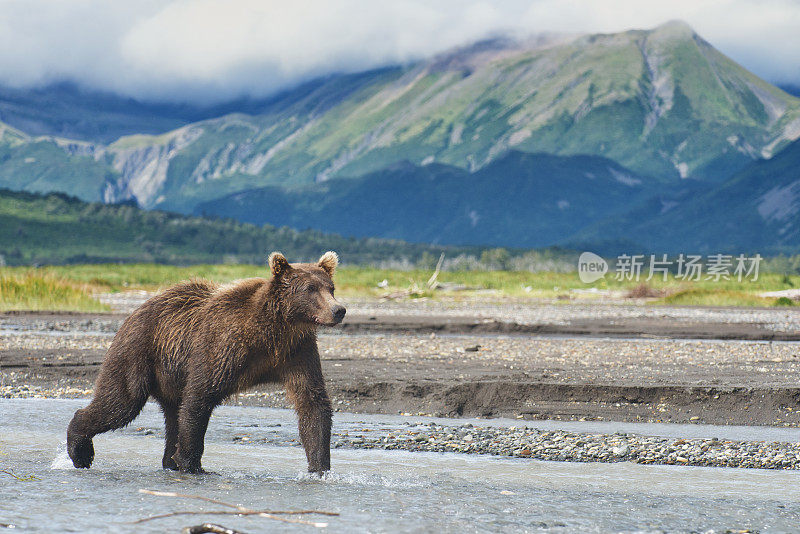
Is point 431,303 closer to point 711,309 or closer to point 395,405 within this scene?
point 711,309

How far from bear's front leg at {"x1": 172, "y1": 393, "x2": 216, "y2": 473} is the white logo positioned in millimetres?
65359

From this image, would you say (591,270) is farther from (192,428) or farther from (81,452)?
(192,428)

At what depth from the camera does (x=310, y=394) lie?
10.2 m

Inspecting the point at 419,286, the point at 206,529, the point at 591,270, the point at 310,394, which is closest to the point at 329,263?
the point at 310,394

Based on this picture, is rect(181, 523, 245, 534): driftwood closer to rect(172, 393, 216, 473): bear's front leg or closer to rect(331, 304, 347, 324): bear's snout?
rect(172, 393, 216, 473): bear's front leg

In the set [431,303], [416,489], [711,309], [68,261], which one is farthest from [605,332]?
[68,261]

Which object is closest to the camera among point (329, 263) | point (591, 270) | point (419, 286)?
point (329, 263)

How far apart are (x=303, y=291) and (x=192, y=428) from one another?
1748mm

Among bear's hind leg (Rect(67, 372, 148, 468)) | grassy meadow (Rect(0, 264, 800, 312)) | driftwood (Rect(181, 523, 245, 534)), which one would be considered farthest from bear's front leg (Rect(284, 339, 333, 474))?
grassy meadow (Rect(0, 264, 800, 312))

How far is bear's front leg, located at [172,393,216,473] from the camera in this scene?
33.6ft

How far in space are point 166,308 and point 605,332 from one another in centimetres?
2415

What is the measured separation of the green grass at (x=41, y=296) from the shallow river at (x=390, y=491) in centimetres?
2707

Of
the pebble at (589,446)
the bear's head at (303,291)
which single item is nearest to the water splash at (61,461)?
the bear's head at (303,291)

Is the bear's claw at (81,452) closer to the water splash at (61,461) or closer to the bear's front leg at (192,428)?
the water splash at (61,461)
